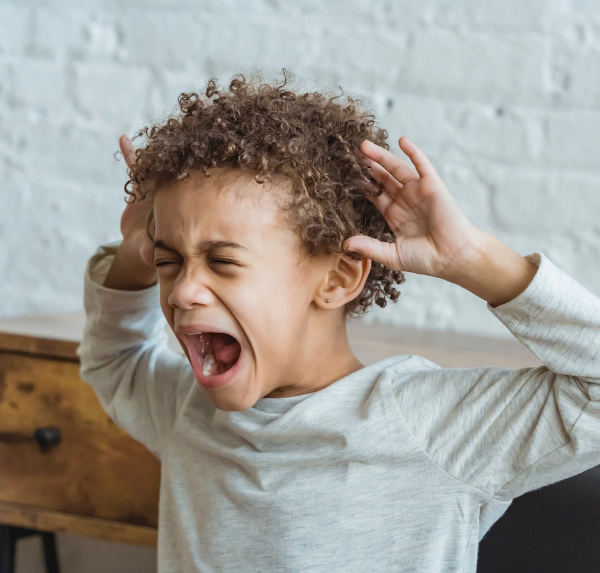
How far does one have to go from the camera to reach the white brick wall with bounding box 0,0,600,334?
47.4 inches

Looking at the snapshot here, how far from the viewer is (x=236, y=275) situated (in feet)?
2.18

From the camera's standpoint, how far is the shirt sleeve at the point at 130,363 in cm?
88

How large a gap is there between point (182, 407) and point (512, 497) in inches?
15.8

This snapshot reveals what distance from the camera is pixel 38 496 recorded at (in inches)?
41.1

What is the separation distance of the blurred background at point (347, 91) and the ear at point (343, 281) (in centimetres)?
55

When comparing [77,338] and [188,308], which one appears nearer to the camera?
[188,308]

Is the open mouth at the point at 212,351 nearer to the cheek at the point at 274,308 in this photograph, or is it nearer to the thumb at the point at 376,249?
the cheek at the point at 274,308

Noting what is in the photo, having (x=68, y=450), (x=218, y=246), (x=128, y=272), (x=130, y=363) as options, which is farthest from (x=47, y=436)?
(x=218, y=246)

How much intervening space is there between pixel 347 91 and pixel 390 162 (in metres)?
0.65

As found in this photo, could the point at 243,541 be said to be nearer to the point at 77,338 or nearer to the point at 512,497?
the point at 512,497

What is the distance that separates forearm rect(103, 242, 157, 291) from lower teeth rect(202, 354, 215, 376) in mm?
195

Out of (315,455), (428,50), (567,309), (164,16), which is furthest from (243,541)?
(164,16)

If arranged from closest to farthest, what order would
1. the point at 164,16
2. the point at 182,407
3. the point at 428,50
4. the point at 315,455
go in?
1. the point at 315,455
2. the point at 182,407
3. the point at 428,50
4. the point at 164,16

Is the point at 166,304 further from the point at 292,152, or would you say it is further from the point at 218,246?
the point at 292,152
